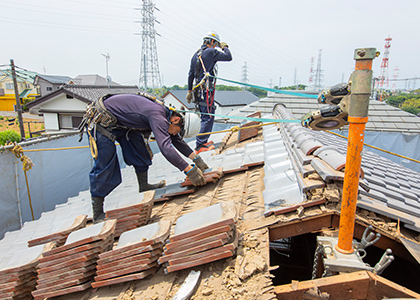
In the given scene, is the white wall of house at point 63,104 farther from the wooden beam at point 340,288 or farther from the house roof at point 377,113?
the wooden beam at point 340,288

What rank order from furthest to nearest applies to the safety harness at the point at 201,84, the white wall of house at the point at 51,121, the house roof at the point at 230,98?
the house roof at the point at 230,98 → the white wall of house at the point at 51,121 → the safety harness at the point at 201,84

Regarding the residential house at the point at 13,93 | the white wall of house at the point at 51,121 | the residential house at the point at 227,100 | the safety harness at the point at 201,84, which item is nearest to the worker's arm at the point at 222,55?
the safety harness at the point at 201,84

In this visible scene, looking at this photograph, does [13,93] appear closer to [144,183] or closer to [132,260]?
[144,183]

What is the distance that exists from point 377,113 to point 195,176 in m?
8.31

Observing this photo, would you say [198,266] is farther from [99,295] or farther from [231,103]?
[231,103]

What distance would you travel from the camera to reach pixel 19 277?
90.7 inches

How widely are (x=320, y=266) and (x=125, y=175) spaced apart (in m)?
4.41

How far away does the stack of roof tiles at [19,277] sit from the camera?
228 centimetres

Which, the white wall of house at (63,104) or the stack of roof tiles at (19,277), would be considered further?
the white wall of house at (63,104)

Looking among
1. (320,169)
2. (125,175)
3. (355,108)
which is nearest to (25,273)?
(320,169)

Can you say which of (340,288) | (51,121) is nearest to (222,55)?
(340,288)

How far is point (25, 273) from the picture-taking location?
2340 mm

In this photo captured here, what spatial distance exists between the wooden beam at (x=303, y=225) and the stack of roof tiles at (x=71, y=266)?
1345 millimetres

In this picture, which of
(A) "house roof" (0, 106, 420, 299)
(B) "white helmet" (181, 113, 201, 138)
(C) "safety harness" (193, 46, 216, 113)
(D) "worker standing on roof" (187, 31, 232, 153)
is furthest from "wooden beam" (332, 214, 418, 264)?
(C) "safety harness" (193, 46, 216, 113)
